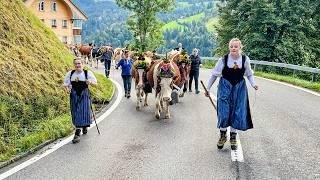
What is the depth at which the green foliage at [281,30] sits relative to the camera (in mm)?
33938

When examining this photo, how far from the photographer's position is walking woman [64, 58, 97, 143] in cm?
1038

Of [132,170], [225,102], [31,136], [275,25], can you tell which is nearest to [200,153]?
[225,102]

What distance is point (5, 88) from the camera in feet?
37.0

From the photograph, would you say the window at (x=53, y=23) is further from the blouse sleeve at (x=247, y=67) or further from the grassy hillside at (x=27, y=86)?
the blouse sleeve at (x=247, y=67)

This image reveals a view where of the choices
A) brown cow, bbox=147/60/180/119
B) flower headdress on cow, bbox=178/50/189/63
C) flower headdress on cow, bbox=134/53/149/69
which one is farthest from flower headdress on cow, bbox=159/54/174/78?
flower headdress on cow, bbox=178/50/189/63

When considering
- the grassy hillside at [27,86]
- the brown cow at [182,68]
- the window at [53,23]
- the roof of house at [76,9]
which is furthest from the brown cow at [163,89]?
the window at [53,23]

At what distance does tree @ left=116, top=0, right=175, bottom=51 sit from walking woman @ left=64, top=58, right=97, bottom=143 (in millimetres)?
59064

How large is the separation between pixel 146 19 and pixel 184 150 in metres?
62.5

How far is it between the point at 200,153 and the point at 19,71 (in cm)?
563

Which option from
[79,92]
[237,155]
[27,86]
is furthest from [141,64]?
[237,155]

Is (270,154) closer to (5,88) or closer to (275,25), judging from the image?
(5,88)

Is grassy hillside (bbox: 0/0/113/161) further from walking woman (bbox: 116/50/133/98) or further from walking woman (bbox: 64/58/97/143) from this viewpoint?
walking woman (bbox: 116/50/133/98)

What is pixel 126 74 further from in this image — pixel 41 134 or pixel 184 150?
pixel 184 150

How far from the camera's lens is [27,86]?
12047mm
